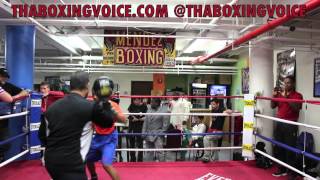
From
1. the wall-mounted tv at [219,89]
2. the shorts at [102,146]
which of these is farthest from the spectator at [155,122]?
the wall-mounted tv at [219,89]

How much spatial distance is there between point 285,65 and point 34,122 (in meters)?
5.34

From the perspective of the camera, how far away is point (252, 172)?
14.8ft

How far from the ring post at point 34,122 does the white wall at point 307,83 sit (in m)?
4.70

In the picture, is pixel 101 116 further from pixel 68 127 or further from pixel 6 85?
pixel 6 85

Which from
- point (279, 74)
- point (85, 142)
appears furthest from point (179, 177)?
point (279, 74)

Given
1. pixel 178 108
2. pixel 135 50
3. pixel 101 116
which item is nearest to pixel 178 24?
pixel 135 50

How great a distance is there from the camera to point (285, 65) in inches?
287

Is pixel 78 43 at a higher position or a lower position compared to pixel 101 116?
higher

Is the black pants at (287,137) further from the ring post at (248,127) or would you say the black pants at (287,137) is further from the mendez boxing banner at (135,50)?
the mendez boxing banner at (135,50)

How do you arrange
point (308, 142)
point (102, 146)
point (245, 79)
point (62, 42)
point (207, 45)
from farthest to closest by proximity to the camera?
point (245, 79)
point (207, 45)
point (62, 42)
point (308, 142)
point (102, 146)

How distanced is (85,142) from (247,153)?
316 cm

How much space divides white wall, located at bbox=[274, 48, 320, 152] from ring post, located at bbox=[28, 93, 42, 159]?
4.70 m

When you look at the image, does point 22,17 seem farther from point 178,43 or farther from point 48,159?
point 178,43

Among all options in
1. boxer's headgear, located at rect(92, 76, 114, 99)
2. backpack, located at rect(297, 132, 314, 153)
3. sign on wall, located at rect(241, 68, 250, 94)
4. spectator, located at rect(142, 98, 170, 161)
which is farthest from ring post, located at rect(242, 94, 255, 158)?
sign on wall, located at rect(241, 68, 250, 94)
